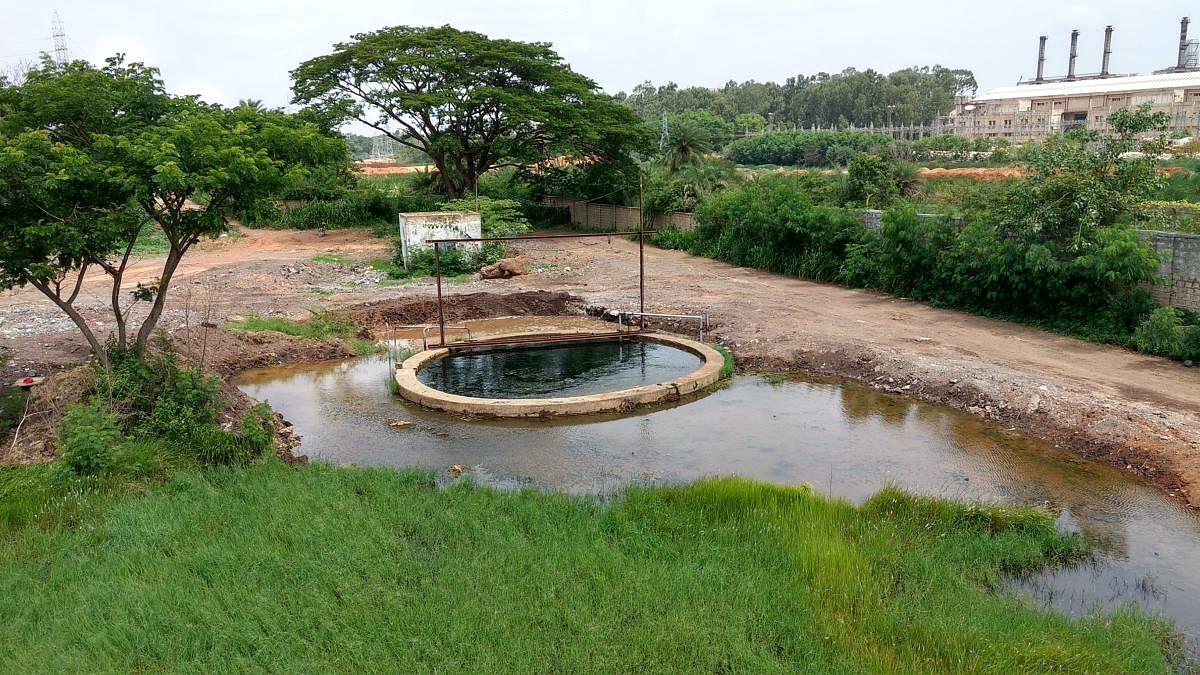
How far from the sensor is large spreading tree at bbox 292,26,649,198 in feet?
92.4

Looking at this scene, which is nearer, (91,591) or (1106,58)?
(91,591)

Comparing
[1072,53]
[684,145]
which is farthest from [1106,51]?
[684,145]

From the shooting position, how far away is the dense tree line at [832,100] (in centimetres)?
8588

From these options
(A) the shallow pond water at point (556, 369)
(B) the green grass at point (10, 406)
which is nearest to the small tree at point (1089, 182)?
(A) the shallow pond water at point (556, 369)

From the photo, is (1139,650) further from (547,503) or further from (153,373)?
(153,373)

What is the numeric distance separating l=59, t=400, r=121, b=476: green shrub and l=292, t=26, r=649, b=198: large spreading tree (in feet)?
69.6

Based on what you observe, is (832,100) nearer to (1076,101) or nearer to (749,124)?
(749,124)

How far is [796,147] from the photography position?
62.4m

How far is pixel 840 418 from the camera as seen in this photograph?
10.5 meters

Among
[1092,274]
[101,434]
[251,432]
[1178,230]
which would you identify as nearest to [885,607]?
[251,432]

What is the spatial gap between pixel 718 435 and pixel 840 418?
5.95ft

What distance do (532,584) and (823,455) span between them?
4614 millimetres

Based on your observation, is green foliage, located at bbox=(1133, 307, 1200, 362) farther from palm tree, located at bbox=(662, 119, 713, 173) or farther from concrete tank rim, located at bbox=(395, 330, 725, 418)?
palm tree, located at bbox=(662, 119, 713, 173)

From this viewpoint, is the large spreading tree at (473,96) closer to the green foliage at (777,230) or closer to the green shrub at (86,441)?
the green foliage at (777,230)
